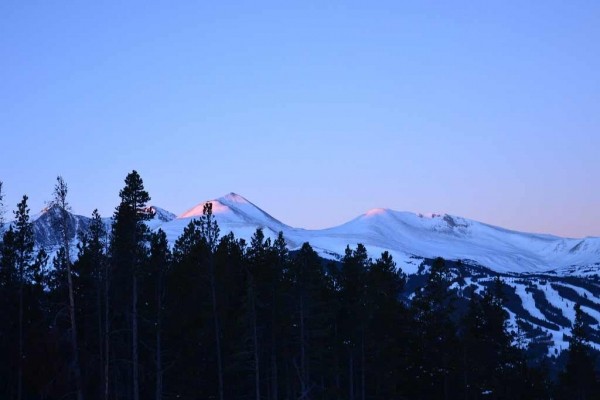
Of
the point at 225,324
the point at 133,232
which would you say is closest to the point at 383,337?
the point at 225,324

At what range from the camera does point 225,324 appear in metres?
50.2

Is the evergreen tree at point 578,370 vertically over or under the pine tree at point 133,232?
under

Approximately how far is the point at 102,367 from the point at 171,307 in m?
7.01

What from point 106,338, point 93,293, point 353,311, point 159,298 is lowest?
point 106,338

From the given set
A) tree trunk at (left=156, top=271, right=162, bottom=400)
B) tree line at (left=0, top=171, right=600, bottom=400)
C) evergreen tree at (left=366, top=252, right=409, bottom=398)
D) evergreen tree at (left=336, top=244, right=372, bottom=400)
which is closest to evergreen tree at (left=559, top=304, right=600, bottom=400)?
tree line at (left=0, top=171, right=600, bottom=400)

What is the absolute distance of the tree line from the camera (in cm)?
4459

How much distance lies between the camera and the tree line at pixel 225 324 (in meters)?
44.6

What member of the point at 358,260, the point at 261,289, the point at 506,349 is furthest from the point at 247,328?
the point at 506,349

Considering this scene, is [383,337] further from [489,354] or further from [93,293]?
[93,293]

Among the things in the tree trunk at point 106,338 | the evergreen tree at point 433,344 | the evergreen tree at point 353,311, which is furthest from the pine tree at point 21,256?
the evergreen tree at point 433,344

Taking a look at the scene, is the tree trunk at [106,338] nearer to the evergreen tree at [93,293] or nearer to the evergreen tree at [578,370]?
the evergreen tree at [93,293]

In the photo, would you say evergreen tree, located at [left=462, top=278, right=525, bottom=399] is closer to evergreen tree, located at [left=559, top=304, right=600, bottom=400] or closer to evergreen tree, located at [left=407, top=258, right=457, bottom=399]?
evergreen tree, located at [left=407, top=258, right=457, bottom=399]

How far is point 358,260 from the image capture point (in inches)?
2271

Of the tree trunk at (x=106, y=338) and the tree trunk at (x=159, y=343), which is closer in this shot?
the tree trunk at (x=106, y=338)
